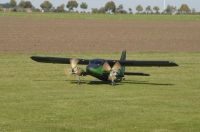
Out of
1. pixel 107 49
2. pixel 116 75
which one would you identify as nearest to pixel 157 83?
pixel 116 75

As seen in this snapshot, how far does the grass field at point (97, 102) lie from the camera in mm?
15961

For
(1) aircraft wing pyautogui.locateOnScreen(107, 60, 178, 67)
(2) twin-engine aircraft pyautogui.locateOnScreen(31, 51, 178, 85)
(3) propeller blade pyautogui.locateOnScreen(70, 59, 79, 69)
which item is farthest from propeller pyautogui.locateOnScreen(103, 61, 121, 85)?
(3) propeller blade pyautogui.locateOnScreen(70, 59, 79, 69)

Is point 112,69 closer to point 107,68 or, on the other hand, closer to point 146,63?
point 107,68

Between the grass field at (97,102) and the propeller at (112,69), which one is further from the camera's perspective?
the propeller at (112,69)

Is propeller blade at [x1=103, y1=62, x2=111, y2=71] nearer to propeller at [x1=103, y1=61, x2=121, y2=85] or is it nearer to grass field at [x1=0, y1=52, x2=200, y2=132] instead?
propeller at [x1=103, y1=61, x2=121, y2=85]

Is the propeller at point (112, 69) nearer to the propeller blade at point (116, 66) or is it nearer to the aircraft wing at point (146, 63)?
the propeller blade at point (116, 66)

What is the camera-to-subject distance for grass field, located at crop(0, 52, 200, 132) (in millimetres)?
15961

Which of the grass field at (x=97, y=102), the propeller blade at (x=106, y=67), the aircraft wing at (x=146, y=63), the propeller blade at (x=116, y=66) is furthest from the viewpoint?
the propeller blade at (x=116, y=66)

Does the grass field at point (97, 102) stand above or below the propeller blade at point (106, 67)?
below

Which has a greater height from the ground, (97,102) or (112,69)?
(112,69)

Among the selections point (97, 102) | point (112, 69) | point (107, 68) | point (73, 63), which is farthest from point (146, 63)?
point (97, 102)

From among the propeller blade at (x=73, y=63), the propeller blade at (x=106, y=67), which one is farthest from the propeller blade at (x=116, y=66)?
the propeller blade at (x=73, y=63)

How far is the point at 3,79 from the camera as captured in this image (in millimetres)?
25781

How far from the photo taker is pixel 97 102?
64.8ft
